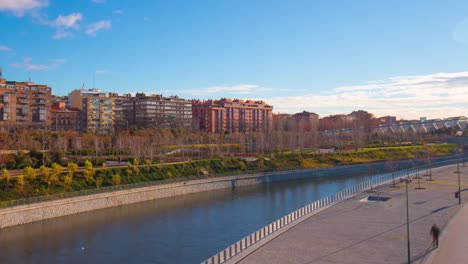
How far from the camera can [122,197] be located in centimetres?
3306

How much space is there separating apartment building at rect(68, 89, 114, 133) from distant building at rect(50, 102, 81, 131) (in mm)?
917

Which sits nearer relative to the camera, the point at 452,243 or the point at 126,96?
the point at 452,243

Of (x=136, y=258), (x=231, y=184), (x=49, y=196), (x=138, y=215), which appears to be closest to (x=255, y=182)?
(x=231, y=184)

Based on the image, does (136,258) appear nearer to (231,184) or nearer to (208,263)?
(208,263)

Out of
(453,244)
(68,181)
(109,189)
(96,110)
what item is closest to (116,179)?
(109,189)

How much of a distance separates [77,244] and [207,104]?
278 feet

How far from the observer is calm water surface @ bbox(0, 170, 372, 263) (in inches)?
811

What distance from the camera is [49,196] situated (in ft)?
93.1

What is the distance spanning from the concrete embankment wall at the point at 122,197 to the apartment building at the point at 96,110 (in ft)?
143

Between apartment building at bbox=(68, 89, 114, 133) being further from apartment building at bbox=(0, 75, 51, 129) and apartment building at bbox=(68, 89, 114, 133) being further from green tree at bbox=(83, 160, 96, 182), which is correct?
green tree at bbox=(83, 160, 96, 182)

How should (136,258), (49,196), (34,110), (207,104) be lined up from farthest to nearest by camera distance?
1. (207,104)
2. (34,110)
3. (49,196)
4. (136,258)

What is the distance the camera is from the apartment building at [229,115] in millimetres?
105062

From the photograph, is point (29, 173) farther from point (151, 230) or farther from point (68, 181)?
point (151, 230)

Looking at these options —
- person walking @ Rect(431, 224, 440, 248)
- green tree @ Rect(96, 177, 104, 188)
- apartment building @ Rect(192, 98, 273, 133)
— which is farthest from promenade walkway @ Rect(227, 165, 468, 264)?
apartment building @ Rect(192, 98, 273, 133)
